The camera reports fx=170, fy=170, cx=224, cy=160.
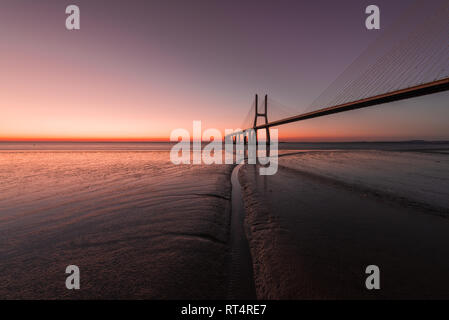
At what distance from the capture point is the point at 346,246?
2.29 metres

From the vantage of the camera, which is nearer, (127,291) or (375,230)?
(127,291)

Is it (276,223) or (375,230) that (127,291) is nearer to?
(276,223)

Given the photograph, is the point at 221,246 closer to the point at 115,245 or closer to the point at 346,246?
the point at 115,245

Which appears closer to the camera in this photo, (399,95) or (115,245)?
(115,245)

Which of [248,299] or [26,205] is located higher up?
[26,205]

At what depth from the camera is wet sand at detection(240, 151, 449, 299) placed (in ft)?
5.34

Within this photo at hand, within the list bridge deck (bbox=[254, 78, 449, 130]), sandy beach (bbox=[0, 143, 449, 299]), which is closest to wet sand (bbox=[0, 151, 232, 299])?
sandy beach (bbox=[0, 143, 449, 299])

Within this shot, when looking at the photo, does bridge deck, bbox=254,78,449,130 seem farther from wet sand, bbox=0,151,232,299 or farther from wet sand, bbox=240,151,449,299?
wet sand, bbox=0,151,232,299

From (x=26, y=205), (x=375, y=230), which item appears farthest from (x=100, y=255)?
(x=375, y=230)

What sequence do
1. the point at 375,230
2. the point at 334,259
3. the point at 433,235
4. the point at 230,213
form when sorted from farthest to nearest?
the point at 230,213, the point at 375,230, the point at 433,235, the point at 334,259

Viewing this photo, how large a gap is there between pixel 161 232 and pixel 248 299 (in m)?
1.62

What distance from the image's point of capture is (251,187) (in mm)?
5562

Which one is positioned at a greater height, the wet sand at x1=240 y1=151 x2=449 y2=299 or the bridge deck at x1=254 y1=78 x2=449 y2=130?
the bridge deck at x1=254 y1=78 x2=449 y2=130

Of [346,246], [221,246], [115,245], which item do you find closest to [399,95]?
[346,246]
